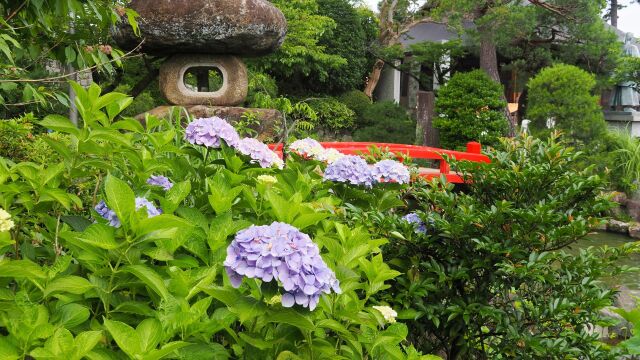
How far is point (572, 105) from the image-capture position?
11.8 m

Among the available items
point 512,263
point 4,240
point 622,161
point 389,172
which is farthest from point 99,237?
point 622,161

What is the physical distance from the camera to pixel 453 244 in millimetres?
2551

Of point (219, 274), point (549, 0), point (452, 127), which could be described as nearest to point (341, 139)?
point (452, 127)

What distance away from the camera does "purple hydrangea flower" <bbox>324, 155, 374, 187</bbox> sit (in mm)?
2535

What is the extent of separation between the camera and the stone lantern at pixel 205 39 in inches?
309

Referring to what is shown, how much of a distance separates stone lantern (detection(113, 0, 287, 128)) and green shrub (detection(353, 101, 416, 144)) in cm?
643

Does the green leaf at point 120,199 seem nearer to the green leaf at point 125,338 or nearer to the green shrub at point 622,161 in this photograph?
the green leaf at point 125,338

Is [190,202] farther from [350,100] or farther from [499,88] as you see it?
[350,100]

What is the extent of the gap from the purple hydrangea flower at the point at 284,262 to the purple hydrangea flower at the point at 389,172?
55.5 inches

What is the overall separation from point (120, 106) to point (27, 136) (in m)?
3.17

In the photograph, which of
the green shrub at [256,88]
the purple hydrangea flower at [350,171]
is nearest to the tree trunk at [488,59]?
the green shrub at [256,88]

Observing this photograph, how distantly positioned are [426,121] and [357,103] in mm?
5336

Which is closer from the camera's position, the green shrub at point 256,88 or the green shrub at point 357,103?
the green shrub at point 256,88

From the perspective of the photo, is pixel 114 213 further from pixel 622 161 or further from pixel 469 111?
pixel 622 161
